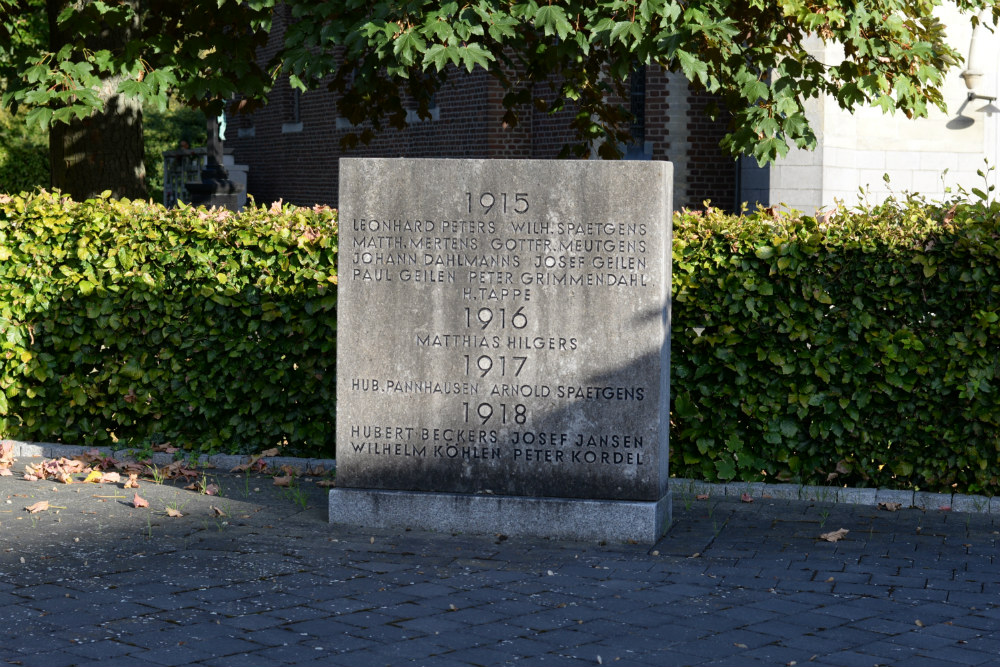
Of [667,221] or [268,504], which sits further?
[268,504]

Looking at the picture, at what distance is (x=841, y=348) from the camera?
819 cm

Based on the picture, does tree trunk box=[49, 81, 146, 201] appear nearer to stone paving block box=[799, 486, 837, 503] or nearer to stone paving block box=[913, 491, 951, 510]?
stone paving block box=[799, 486, 837, 503]

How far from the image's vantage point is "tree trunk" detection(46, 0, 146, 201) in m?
12.8

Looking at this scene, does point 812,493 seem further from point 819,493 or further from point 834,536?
point 834,536

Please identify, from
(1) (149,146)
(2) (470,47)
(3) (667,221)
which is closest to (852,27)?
(2) (470,47)

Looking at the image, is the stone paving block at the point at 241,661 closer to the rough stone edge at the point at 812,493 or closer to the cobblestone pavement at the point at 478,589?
the cobblestone pavement at the point at 478,589

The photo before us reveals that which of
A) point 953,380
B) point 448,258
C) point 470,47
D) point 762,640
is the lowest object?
point 762,640

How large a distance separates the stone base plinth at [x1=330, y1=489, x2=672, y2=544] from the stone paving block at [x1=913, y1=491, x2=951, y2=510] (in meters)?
1.66

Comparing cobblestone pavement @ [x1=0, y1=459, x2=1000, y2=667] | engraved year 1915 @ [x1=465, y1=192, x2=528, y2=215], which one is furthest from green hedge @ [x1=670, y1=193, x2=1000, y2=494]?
engraved year 1915 @ [x1=465, y1=192, x2=528, y2=215]

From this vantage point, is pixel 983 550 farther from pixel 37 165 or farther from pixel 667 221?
pixel 37 165

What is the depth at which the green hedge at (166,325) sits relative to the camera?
356 inches

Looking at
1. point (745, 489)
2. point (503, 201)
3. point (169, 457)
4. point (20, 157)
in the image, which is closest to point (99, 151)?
point (169, 457)

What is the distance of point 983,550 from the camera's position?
700cm

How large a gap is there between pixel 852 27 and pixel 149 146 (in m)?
27.4
